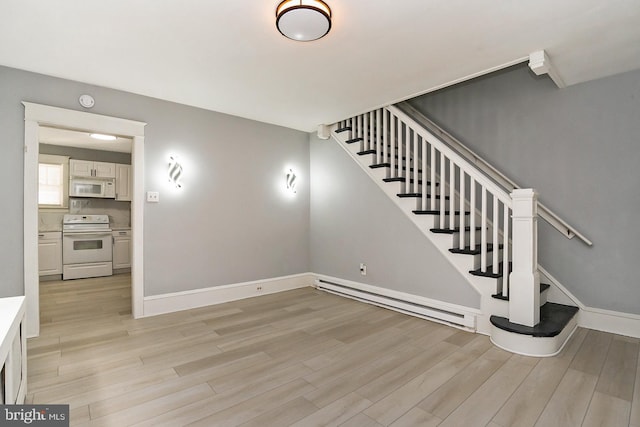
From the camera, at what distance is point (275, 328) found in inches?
126

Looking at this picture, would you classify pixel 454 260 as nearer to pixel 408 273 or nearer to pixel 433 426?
pixel 408 273


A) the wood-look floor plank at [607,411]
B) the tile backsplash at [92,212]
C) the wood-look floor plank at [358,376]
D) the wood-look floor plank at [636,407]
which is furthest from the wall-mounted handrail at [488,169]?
the tile backsplash at [92,212]

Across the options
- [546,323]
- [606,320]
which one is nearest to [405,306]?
[546,323]

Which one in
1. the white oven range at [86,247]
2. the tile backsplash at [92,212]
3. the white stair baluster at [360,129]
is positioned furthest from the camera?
the tile backsplash at [92,212]

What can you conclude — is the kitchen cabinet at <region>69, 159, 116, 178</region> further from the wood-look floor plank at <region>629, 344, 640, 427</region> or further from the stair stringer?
the wood-look floor plank at <region>629, 344, 640, 427</region>

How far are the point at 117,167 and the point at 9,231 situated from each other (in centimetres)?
408

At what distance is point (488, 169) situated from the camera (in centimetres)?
394

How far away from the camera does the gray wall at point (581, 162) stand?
2.98 meters

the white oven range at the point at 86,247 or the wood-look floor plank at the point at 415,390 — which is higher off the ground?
the white oven range at the point at 86,247

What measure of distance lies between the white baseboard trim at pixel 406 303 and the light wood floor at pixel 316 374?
0.16 metres

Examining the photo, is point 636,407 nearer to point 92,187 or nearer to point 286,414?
point 286,414

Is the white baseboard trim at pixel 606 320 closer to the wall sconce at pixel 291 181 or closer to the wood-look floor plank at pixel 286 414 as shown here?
the wood-look floor plank at pixel 286 414

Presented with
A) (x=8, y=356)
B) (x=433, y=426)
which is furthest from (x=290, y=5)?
(x=433, y=426)

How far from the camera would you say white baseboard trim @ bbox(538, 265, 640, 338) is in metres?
Answer: 2.92
